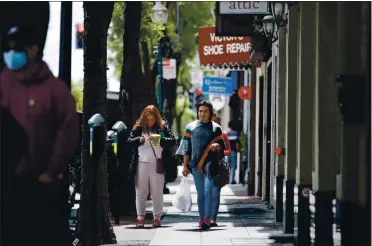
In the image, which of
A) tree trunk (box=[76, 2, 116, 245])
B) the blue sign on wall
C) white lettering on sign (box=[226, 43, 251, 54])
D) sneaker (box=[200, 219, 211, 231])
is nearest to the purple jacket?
tree trunk (box=[76, 2, 116, 245])

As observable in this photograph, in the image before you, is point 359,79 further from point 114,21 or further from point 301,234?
point 114,21

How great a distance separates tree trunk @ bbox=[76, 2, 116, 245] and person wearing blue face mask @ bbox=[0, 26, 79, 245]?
226cm

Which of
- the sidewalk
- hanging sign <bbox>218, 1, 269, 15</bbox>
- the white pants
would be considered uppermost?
hanging sign <bbox>218, 1, 269, 15</bbox>

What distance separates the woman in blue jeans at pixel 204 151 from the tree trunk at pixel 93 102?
220cm

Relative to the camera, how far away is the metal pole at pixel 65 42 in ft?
37.3

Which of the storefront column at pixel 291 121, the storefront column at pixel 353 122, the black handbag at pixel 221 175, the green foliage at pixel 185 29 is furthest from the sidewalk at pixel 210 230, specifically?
the green foliage at pixel 185 29

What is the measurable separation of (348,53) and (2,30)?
10.6 ft

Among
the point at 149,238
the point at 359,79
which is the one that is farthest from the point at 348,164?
the point at 149,238

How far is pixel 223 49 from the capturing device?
2386 cm

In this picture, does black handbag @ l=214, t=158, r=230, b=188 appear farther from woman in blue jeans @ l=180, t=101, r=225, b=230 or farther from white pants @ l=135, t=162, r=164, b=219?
white pants @ l=135, t=162, r=164, b=219

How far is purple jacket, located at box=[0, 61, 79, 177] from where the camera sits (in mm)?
9867

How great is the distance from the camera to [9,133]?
9.89 meters

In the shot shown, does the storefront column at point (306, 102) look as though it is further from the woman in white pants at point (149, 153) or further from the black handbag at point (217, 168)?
the woman in white pants at point (149, 153)

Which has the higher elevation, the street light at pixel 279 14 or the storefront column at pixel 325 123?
the street light at pixel 279 14
